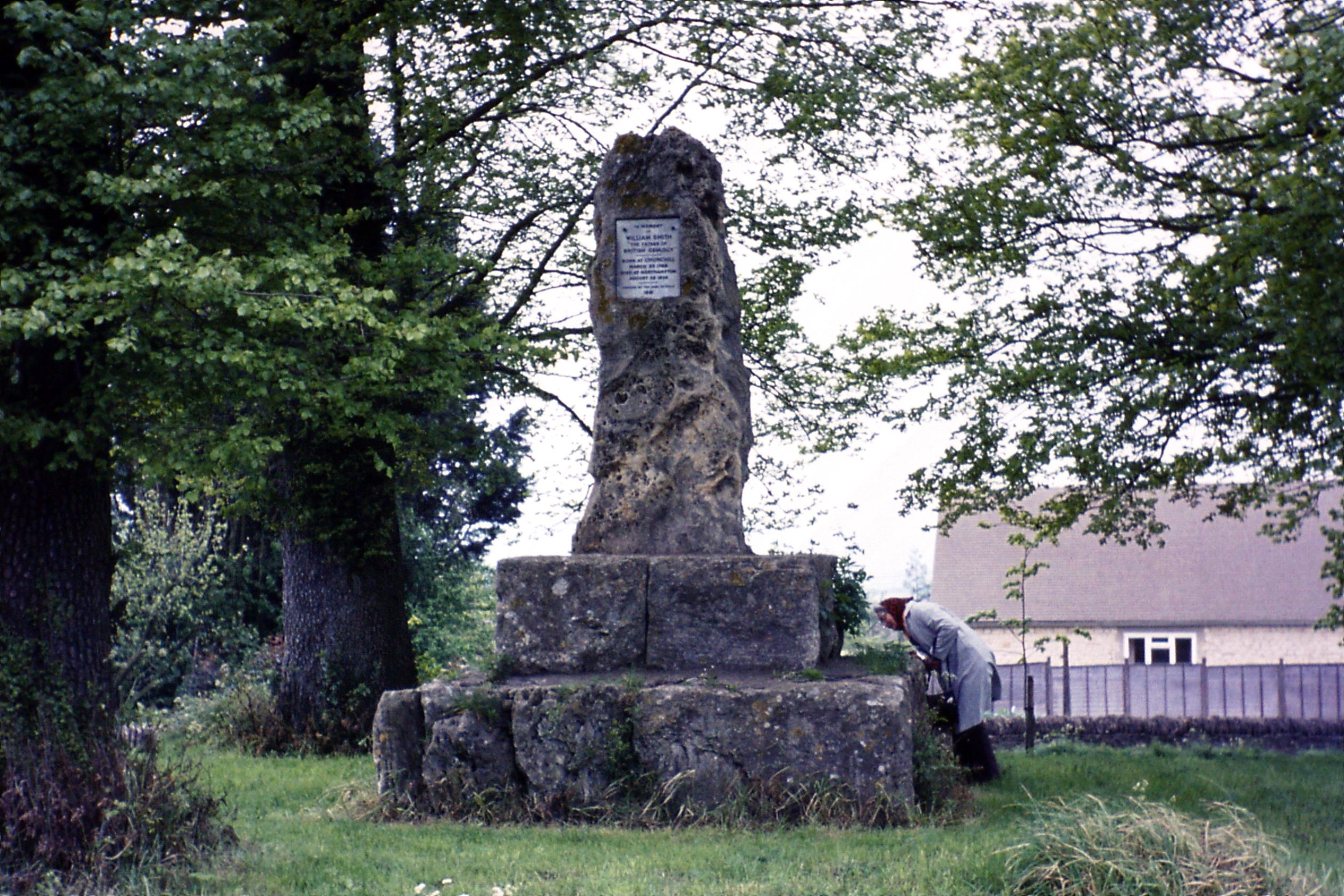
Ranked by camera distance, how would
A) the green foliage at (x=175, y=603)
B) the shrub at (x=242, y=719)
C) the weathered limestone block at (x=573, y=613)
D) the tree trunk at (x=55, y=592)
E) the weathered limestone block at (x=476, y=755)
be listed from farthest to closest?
the green foliage at (x=175, y=603) < the shrub at (x=242, y=719) < the weathered limestone block at (x=573, y=613) < the weathered limestone block at (x=476, y=755) < the tree trunk at (x=55, y=592)

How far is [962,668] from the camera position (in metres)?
8.85

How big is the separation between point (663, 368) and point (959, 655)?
3.00m

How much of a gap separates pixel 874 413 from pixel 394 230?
5.40 metres

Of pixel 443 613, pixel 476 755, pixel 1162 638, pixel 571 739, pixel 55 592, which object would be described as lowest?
pixel 1162 638

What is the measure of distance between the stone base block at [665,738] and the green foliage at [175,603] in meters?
7.43

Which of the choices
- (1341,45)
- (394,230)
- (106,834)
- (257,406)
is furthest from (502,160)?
(106,834)

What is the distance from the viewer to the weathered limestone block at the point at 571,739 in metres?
6.79

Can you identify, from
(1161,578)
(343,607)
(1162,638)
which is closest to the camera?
(343,607)

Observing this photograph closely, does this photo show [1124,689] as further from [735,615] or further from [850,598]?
[735,615]

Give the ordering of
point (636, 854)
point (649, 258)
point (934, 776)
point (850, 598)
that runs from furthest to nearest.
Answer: point (850, 598) → point (649, 258) → point (934, 776) → point (636, 854)

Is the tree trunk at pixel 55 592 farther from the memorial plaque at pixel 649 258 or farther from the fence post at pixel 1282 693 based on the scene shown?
the fence post at pixel 1282 693

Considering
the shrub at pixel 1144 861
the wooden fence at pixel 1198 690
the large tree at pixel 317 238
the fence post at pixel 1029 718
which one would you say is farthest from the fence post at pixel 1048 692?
the shrub at pixel 1144 861

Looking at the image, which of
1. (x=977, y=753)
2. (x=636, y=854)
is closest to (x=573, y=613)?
(x=636, y=854)

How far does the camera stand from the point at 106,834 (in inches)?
219
